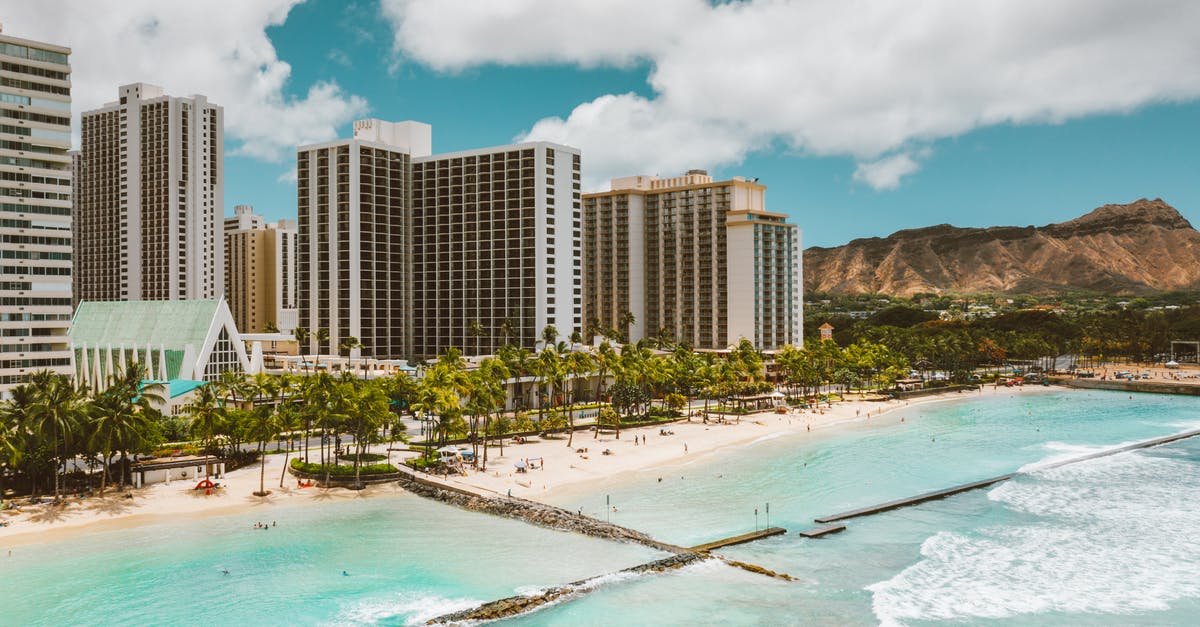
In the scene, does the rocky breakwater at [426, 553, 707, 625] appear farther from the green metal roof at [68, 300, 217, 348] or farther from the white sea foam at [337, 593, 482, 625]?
the green metal roof at [68, 300, 217, 348]

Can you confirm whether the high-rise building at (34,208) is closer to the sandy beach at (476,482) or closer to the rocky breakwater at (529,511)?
the sandy beach at (476,482)

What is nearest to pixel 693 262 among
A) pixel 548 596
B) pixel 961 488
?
pixel 961 488

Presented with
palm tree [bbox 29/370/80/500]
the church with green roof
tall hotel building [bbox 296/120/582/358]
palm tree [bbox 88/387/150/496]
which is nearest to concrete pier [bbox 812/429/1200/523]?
palm tree [bbox 88/387/150/496]

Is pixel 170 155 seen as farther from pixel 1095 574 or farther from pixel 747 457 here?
pixel 1095 574

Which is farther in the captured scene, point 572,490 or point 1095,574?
point 572,490

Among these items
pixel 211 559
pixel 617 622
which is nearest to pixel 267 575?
pixel 211 559
